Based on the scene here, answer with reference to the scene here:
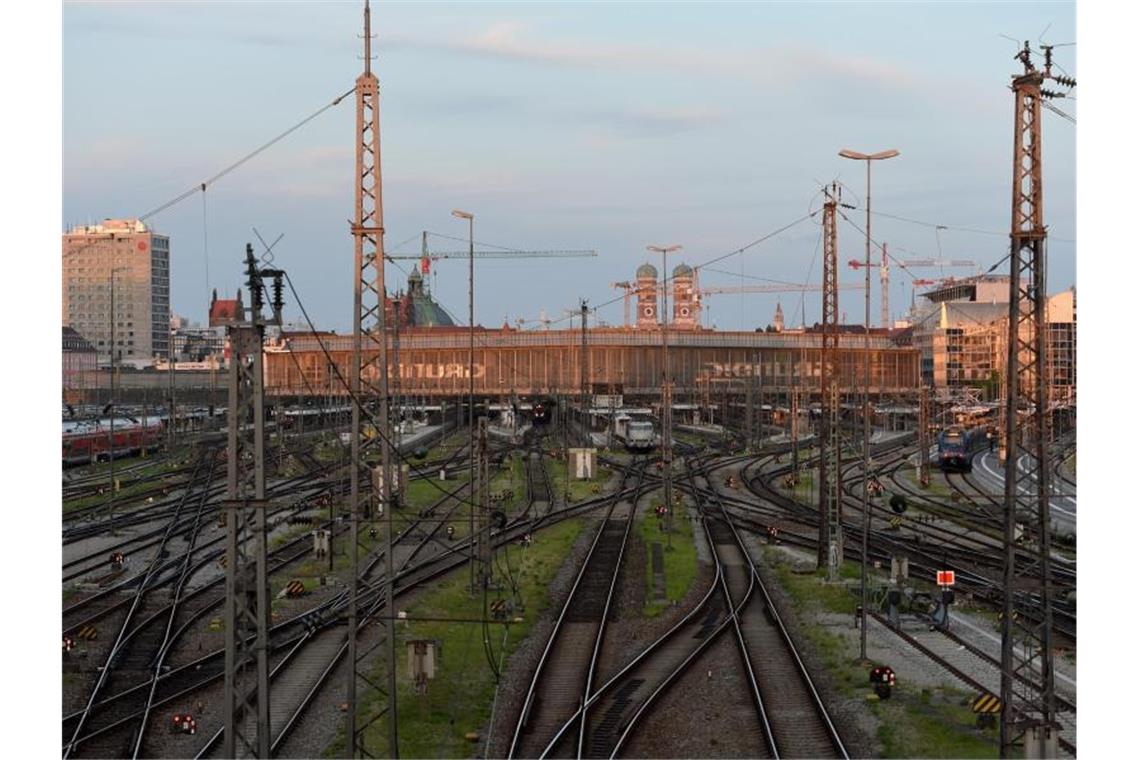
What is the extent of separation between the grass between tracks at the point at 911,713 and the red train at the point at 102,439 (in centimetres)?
4443

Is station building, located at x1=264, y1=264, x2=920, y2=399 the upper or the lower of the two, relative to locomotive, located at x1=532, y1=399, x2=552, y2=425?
upper

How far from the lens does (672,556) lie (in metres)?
36.4

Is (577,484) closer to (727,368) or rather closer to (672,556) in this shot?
(672,556)

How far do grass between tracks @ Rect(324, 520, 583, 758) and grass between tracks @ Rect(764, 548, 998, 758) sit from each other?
562 cm

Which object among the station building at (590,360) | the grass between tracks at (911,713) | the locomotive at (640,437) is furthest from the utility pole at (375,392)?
the station building at (590,360)

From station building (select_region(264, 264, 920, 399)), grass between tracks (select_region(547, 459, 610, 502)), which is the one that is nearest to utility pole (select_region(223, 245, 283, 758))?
grass between tracks (select_region(547, 459, 610, 502))

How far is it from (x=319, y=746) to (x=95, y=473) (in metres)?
45.3

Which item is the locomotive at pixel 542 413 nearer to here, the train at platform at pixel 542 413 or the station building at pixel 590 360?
the train at platform at pixel 542 413

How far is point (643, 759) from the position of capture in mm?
17750

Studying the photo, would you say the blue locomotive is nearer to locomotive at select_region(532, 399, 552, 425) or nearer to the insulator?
locomotive at select_region(532, 399, 552, 425)

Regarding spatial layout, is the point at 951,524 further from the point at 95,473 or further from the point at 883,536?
the point at 95,473

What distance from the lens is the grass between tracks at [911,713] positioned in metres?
18.0

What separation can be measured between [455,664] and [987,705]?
8867 millimetres

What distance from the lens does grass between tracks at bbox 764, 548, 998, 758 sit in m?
18.0
